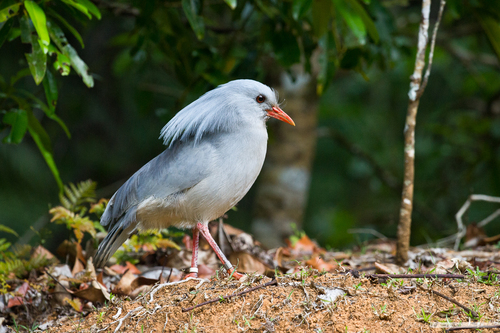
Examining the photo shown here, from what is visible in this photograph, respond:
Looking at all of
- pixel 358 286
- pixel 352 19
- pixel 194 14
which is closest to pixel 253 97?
pixel 194 14

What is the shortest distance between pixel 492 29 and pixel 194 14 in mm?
2708

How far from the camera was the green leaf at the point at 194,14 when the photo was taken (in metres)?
3.69

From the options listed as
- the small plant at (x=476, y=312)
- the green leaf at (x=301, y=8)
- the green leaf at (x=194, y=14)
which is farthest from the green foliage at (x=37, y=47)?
the small plant at (x=476, y=312)

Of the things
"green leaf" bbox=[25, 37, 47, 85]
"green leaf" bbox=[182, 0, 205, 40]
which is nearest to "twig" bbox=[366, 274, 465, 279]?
"green leaf" bbox=[182, 0, 205, 40]

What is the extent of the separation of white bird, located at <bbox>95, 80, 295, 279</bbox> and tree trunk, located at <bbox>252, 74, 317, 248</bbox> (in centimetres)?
262

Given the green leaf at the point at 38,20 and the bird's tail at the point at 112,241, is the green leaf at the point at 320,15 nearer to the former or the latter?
the green leaf at the point at 38,20

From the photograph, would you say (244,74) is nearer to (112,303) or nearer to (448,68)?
(112,303)

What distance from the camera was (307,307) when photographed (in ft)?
8.55

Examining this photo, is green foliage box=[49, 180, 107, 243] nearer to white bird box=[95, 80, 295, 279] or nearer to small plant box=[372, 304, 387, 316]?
white bird box=[95, 80, 295, 279]

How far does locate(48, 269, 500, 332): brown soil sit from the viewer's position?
8.22ft

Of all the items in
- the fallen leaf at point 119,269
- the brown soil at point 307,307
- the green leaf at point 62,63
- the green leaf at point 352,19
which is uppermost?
the green leaf at point 352,19

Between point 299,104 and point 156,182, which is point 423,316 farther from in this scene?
point 299,104

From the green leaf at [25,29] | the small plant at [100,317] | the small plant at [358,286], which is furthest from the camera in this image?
the green leaf at [25,29]

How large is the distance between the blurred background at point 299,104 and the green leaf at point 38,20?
0.56 feet
